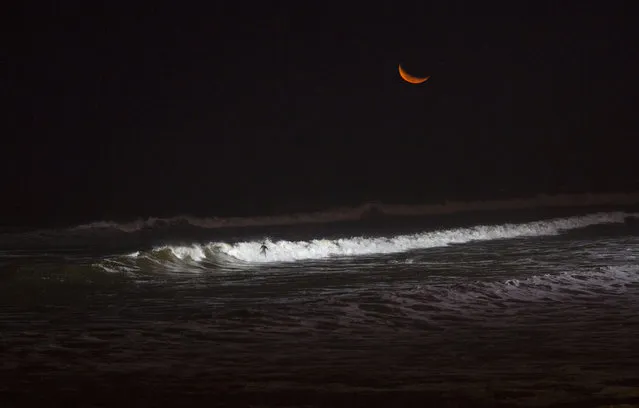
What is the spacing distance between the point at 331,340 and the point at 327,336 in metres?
0.25

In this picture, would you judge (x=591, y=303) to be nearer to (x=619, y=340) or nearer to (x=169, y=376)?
(x=619, y=340)

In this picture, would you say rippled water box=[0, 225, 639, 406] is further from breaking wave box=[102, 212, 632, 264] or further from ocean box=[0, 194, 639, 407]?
breaking wave box=[102, 212, 632, 264]

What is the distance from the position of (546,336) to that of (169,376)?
12.2 ft

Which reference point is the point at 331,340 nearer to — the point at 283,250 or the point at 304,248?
the point at 283,250

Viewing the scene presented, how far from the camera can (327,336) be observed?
26.7 ft

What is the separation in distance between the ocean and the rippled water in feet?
0.07

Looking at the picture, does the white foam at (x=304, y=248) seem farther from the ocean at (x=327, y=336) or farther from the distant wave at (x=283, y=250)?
the ocean at (x=327, y=336)

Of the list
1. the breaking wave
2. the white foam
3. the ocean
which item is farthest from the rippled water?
the white foam

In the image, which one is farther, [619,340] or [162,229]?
[162,229]

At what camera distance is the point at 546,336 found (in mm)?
7734

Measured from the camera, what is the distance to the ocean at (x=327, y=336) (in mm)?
5648

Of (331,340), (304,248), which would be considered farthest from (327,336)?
(304,248)

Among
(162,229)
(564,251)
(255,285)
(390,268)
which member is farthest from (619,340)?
(162,229)

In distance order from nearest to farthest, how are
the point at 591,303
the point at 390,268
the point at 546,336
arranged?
the point at 546,336 → the point at 591,303 → the point at 390,268
